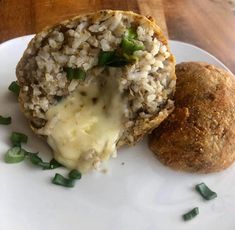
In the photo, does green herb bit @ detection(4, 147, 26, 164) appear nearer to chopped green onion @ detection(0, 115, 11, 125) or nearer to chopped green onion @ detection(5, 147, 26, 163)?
chopped green onion @ detection(5, 147, 26, 163)

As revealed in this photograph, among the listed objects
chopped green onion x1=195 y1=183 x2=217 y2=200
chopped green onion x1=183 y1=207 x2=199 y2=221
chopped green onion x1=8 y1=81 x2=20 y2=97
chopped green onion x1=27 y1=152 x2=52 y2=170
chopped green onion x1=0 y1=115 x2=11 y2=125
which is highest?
chopped green onion x1=8 y1=81 x2=20 y2=97

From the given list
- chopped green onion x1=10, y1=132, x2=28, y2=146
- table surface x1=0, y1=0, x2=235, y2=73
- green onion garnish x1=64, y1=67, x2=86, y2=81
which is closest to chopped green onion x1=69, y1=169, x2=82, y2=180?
chopped green onion x1=10, y1=132, x2=28, y2=146

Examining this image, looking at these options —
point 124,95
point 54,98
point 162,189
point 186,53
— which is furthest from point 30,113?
point 186,53

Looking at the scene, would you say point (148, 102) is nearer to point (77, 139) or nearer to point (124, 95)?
point (124, 95)

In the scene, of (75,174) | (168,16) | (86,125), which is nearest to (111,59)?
(86,125)

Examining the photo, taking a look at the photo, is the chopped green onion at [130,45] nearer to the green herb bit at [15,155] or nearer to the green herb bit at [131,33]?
the green herb bit at [131,33]
